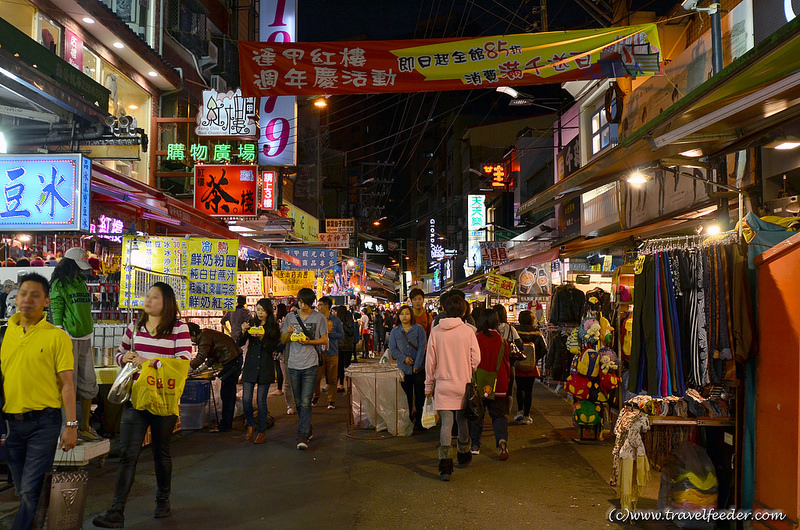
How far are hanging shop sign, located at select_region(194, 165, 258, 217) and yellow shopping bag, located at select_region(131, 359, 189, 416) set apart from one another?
9517mm

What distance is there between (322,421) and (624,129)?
9.76 metres

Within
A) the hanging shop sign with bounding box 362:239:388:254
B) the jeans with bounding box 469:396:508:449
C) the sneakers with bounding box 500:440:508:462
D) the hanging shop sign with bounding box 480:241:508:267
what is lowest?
the sneakers with bounding box 500:440:508:462

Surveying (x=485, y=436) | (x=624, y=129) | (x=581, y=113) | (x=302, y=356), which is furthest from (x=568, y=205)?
(x=302, y=356)

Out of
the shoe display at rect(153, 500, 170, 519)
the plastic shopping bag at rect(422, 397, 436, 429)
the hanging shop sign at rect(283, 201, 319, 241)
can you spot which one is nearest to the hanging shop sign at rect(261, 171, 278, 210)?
the hanging shop sign at rect(283, 201, 319, 241)

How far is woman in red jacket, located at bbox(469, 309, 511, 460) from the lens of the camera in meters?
8.36

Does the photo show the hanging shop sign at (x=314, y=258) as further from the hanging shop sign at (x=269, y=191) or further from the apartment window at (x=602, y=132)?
the apartment window at (x=602, y=132)

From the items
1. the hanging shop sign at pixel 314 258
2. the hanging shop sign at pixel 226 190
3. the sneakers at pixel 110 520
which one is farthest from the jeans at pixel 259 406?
the hanging shop sign at pixel 314 258

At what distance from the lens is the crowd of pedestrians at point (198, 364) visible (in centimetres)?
467

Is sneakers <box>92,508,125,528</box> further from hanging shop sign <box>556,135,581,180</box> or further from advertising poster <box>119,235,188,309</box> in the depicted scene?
hanging shop sign <box>556,135,581,180</box>

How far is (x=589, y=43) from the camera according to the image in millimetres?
8516

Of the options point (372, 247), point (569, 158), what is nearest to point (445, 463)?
point (569, 158)

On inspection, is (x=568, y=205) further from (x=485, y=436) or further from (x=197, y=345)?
(x=197, y=345)

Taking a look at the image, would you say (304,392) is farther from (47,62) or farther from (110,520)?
(47,62)

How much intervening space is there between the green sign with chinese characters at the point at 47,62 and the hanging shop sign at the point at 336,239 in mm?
19695
